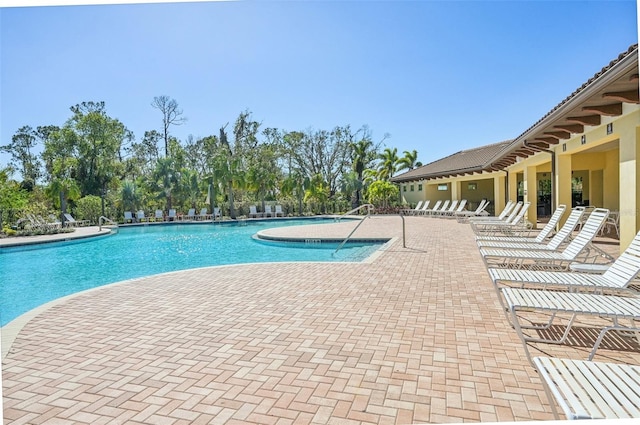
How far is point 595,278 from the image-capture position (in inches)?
149

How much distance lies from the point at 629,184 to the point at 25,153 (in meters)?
40.1

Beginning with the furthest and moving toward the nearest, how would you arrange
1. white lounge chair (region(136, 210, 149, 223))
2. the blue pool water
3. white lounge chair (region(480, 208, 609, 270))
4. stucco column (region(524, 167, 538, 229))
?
1. white lounge chair (region(136, 210, 149, 223))
2. stucco column (region(524, 167, 538, 229))
3. the blue pool water
4. white lounge chair (region(480, 208, 609, 270))

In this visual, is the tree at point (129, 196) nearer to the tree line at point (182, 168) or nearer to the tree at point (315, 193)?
the tree line at point (182, 168)

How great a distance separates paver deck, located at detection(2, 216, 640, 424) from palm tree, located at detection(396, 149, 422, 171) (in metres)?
29.1

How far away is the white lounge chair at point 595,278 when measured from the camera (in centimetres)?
350

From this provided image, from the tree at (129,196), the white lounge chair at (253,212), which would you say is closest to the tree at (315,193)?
the white lounge chair at (253,212)

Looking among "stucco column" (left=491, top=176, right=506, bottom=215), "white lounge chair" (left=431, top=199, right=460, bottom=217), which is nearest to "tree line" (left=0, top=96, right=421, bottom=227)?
"white lounge chair" (left=431, top=199, right=460, bottom=217)

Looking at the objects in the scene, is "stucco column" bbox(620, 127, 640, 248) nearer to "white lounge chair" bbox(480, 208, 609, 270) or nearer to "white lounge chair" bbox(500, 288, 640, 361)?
"white lounge chair" bbox(480, 208, 609, 270)

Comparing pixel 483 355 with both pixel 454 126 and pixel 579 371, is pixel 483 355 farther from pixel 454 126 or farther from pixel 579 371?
pixel 454 126

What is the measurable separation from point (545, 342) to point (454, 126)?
18518mm

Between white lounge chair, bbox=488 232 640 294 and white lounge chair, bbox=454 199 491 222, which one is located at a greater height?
white lounge chair, bbox=454 199 491 222

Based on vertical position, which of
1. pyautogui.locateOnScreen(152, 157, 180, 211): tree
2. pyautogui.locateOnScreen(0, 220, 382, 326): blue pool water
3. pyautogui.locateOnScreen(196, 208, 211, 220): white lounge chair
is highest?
pyautogui.locateOnScreen(152, 157, 180, 211): tree

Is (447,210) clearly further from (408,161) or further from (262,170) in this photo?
(408,161)

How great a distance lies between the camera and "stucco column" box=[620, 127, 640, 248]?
19.4 feet
